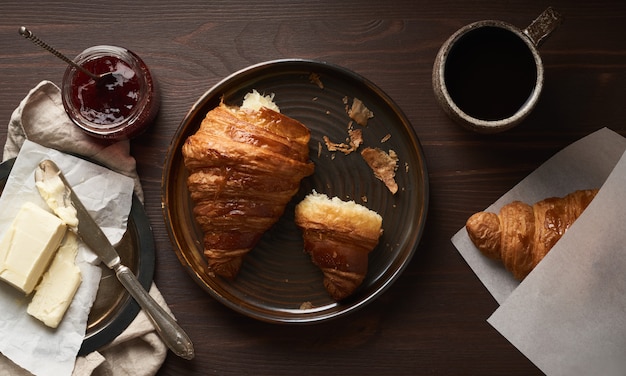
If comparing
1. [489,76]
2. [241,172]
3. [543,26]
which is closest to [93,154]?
[241,172]

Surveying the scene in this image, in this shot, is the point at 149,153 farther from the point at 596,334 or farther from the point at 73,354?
the point at 596,334

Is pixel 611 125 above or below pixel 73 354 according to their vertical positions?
above

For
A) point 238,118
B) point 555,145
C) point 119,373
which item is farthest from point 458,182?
point 119,373

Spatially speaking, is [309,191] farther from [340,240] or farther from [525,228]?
[525,228]

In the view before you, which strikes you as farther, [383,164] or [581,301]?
[383,164]

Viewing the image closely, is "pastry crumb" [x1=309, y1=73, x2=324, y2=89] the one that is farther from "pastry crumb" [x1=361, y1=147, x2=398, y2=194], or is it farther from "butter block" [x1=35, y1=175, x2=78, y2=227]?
"butter block" [x1=35, y1=175, x2=78, y2=227]

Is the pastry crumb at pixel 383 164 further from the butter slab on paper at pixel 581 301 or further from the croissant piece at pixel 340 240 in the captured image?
the butter slab on paper at pixel 581 301
